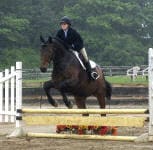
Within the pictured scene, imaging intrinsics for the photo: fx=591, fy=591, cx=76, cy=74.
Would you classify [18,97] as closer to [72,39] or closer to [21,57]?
[72,39]

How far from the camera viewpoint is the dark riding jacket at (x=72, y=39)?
1263 centimetres

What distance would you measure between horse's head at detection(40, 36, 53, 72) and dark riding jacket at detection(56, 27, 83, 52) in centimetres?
73

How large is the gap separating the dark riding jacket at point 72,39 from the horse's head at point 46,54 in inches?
28.9

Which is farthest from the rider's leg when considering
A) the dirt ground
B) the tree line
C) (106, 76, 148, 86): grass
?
the tree line

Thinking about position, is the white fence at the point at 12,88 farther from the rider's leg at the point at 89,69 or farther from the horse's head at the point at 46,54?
the rider's leg at the point at 89,69

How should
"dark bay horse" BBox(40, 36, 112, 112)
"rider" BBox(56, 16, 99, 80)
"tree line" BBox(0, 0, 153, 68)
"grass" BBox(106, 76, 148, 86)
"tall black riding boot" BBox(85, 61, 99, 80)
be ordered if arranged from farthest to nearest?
"tree line" BBox(0, 0, 153, 68) < "grass" BBox(106, 76, 148, 86) < "tall black riding boot" BBox(85, 61, 99, 80) < "rider" BBox(56, 16, 99, 80) < "dark bay horse" BBox(40, 36, 112, 112)

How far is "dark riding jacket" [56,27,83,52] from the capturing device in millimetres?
12633

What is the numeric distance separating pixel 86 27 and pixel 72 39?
50470 millimetres

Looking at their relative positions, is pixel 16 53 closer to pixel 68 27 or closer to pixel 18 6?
pixel 18 6

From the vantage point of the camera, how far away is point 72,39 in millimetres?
12695

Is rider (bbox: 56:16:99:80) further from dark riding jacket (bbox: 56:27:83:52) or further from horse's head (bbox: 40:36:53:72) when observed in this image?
horse's head (bbox: 40:36:53:72)

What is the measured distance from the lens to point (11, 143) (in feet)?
35.3

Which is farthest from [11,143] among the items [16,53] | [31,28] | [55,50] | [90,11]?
[90,11]

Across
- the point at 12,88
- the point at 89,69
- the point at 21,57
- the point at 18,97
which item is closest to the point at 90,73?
the point at 89,69
